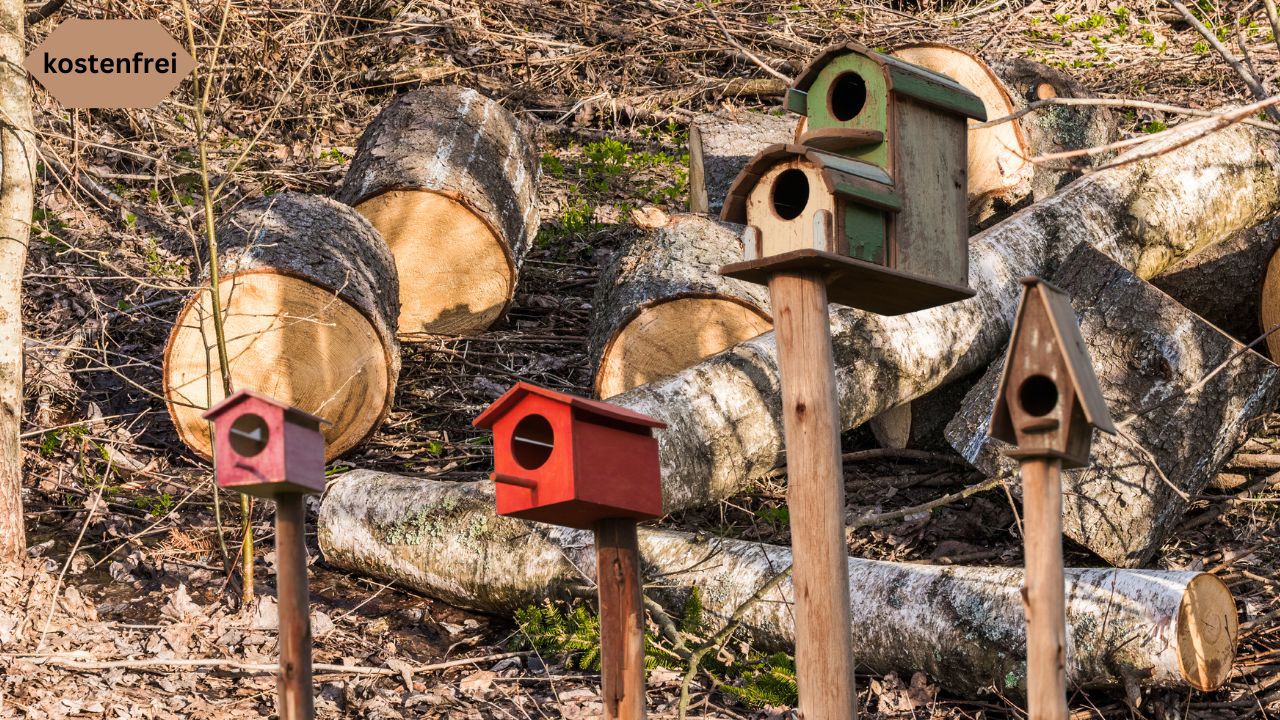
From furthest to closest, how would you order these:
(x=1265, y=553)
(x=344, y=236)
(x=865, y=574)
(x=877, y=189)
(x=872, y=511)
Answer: (x=344, y=236)
(x=872, y=511)
(x=1265, y=553)
(x=865, y=574)
(x=877, y=189)

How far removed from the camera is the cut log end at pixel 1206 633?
3750 millimetres

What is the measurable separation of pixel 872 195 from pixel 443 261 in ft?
13.7

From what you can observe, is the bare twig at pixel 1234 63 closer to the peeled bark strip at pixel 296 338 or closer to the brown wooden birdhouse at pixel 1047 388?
the brown wooden birdhouse at pixel 1047 388

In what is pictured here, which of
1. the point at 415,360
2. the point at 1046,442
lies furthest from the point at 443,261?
the point at 1046,442

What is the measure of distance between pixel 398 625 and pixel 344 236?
219 centimetres

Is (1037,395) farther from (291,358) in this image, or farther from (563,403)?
(291,358)

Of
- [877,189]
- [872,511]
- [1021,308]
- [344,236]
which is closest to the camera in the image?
[1021,308]

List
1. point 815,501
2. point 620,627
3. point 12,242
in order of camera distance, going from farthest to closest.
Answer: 1. point 12,242
2. point 620,627
3. point 815,501

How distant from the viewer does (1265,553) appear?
4.84m

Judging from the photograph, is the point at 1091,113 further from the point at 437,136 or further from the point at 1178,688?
the point at 1178,688

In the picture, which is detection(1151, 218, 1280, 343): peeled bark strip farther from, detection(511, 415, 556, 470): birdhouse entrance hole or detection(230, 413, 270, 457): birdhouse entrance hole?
detection(230, 413, 270, 457): birdhouse entrance hole

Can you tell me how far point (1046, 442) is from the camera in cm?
269

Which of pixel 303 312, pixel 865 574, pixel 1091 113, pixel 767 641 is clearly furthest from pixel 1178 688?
pixel 1091 113

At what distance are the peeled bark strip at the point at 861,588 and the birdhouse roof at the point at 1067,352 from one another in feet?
4.38
